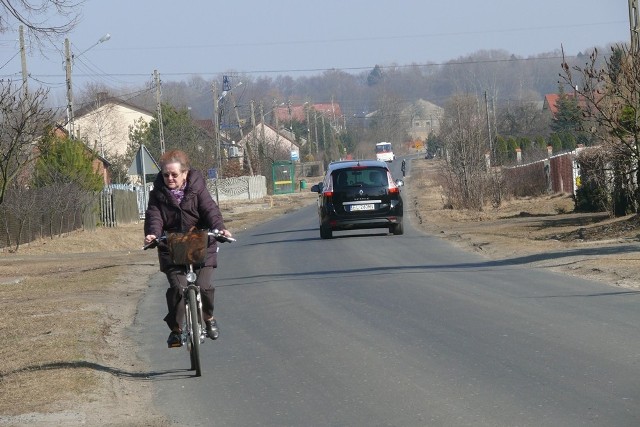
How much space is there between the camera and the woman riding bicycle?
29.4 ft

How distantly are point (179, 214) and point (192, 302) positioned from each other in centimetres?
73

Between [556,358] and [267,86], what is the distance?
191 metres

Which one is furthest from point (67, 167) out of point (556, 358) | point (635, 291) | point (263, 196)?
→ point (263, 196)

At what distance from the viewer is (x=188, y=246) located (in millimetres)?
8758

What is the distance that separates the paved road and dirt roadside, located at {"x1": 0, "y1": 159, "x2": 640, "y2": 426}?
400mm

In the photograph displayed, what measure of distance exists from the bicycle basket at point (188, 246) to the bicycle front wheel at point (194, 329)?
0.91ft

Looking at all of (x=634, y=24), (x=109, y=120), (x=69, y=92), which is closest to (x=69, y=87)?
(x=69, y=92)

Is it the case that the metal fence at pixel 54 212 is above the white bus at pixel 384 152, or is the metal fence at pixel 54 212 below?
below

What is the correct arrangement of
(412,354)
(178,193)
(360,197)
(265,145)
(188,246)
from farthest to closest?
(265,145) → (360,197) → (412,354) → (178,193) → (188,246)

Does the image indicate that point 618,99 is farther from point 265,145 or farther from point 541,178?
point 265,145

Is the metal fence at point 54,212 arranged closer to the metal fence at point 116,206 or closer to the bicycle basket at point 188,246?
the metal fence at point 116,206

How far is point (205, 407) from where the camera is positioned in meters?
7.66

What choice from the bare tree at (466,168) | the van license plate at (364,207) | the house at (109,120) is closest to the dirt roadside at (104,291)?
the bare tree at (466,168)

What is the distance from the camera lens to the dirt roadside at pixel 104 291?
7.96 m
